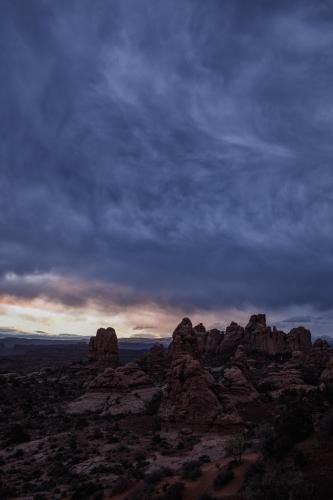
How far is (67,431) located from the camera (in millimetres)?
42812

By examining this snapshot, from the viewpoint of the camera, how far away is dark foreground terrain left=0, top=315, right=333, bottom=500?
64.8 ft

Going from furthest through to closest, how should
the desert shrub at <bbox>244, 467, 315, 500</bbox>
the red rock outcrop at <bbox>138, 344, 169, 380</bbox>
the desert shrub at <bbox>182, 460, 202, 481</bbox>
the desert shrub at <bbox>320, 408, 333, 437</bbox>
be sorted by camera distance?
the red rock outcrop at <bbox>138, 344, 169, 380</bbox> → the desert shrub at <bbox>182, 460, 202, 481</bbox> → the desert shrub at <bbox>320, 408, 333, 437</bbox> → the desert shrub at <bbox>244, 467, 315, 500</bbox>

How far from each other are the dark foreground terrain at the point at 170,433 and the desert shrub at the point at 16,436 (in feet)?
0.37

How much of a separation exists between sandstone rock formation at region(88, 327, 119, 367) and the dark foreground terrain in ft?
2.49

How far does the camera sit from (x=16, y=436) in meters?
40.9

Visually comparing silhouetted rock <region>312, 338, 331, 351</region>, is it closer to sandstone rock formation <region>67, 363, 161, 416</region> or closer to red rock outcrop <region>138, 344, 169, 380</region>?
red rock outcrop <region>138, 344, 169, 380</region>

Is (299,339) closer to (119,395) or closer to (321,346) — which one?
(321,346)

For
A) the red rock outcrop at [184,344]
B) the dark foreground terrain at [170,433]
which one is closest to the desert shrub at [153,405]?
the dark foreground terrain at [170,433]

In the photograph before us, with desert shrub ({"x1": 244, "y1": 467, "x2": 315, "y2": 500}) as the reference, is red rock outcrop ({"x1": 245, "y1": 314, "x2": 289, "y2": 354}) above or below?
above

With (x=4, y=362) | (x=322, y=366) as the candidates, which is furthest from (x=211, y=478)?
(x=4, y=362)

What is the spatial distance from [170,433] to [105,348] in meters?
53.2

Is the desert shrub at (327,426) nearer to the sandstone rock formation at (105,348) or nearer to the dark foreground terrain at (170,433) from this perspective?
the dark foreground terrain at (170,433)

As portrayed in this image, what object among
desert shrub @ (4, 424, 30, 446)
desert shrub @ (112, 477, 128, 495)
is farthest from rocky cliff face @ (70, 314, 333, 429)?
desert shrub @ (112, 477, 128, 495)

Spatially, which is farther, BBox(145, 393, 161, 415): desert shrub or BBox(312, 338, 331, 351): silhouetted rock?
BBox(312, 338, 331, 351): silhouetted rock
